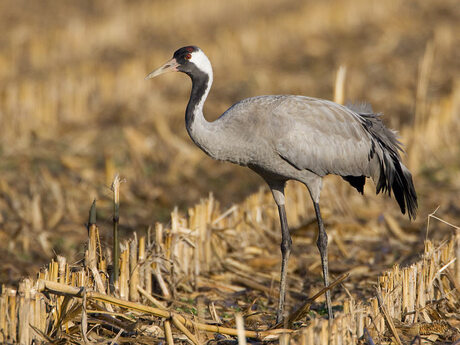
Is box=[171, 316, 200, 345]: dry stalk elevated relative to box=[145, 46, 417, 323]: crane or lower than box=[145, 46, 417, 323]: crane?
lower

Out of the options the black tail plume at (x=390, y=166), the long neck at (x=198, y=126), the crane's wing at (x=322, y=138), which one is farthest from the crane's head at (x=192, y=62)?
the black tail plume at (x=390, y=166)

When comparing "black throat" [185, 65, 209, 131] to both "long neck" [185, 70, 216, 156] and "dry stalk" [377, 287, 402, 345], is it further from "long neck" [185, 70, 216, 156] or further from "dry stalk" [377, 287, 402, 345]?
"dry stalk" [377, 287, 402, 345]

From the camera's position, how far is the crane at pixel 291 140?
205 inches

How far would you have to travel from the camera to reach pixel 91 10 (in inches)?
784

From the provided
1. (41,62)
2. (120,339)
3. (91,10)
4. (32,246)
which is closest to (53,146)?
(32,246)

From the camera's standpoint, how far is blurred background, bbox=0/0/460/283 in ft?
26.8

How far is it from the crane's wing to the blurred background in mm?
1770

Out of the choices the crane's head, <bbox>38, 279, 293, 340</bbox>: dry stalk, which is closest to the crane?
the crane's head

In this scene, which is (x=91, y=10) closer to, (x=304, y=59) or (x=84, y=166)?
(x=304, y=59)

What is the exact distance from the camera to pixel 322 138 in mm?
5578

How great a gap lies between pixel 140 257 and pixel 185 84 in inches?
316

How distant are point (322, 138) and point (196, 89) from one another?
1085mm

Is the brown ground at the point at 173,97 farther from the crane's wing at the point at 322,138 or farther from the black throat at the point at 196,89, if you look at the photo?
the black throat at the point at 196,89

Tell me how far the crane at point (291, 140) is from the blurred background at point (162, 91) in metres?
1.37
